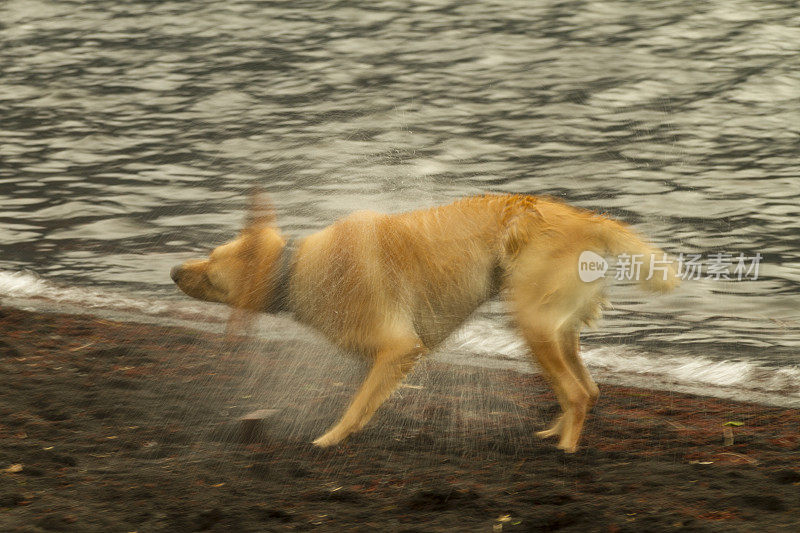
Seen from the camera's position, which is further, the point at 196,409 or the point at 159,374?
the point at 159,374

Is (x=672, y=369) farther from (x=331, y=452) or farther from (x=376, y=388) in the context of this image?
(x=331, y=452)

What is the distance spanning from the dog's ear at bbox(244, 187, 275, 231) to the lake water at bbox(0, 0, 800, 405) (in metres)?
1.71

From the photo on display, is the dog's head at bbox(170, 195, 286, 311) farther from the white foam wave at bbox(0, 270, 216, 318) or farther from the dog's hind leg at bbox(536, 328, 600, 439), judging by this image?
the white foam wave at bbox(0, 270, 216, 318)

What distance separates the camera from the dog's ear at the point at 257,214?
466cm

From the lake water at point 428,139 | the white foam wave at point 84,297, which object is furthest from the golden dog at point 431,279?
the white foam wave at point 84,297

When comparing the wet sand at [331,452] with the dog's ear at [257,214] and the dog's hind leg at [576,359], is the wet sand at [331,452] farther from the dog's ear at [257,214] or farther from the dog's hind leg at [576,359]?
the dog's ear at [257,214]

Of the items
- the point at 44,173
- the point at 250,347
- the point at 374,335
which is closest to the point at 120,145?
the point at 44,173

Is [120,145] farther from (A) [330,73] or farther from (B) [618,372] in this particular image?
(B) [618,372]

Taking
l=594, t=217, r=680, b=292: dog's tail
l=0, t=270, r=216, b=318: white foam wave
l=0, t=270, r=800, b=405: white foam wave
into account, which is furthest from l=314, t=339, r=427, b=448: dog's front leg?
l=0, t=270, r=216, b=318: white foam wave

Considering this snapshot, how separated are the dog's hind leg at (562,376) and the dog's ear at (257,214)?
1275mm

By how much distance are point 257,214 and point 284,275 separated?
32 centimetres

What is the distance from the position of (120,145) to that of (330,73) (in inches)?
120

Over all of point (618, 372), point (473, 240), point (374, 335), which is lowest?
point (618, 372)

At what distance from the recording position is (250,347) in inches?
236
